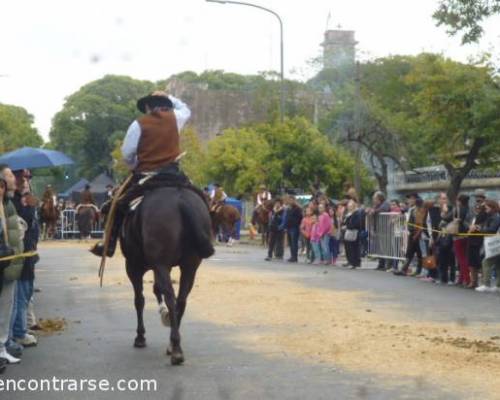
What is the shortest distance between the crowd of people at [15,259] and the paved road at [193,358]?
9.1 inches

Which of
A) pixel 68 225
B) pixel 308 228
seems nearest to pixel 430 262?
pixel 308 228

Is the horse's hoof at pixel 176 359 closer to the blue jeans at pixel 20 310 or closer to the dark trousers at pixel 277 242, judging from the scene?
the blue jeans at pixel 20 310

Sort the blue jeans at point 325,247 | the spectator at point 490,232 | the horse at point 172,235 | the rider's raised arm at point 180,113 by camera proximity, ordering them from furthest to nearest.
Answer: the blue jeans at point 325,247 → the spectator at point 490,232 → the rider's raised arm at point 180,113 → the horse at point 172,235

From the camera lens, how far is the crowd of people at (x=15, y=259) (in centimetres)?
948

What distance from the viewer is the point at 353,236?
983 inches

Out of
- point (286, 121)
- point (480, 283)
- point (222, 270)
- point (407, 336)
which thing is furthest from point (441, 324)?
point (286, 121)

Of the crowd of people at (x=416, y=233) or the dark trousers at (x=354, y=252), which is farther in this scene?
the dark trousers at (x=354, y=252)

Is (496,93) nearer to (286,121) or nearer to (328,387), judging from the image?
(286,121)

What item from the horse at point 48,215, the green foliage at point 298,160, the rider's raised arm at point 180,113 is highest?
the green foliage at point 298,160

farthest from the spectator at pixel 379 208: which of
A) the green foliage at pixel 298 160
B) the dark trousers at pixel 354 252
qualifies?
the green foliage at pixel 298 160

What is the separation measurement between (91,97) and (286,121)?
4958 cm

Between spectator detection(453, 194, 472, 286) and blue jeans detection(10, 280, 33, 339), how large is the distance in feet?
34.8

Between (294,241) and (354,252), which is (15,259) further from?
(294,241)

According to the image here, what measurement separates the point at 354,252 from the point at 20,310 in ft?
49.9
